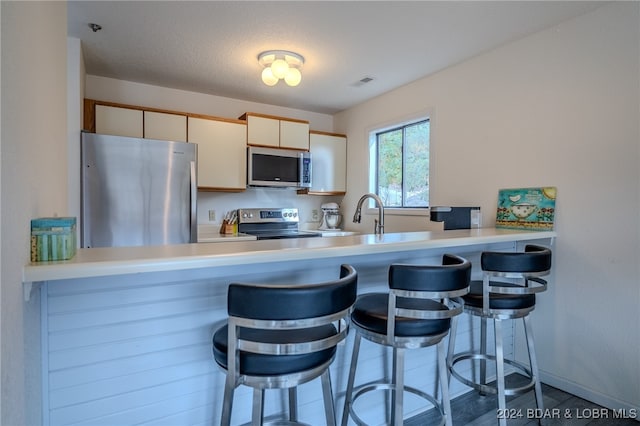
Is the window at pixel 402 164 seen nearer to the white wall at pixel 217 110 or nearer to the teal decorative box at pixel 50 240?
the white wall at pixel 217 110

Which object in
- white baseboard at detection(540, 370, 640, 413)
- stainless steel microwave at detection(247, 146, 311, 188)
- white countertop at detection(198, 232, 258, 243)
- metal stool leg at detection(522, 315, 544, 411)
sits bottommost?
white baseboard at detection(540, 370, 640, 413)

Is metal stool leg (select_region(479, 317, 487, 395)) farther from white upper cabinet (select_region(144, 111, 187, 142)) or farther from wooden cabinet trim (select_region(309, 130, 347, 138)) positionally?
white upper cabinet (select_region(144, 111, 187, 142))

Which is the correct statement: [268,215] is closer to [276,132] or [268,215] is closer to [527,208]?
[276,132]

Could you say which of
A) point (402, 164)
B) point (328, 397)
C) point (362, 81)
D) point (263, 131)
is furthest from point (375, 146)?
point (328, 397)

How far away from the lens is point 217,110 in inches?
145

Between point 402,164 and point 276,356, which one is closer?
point 276,356

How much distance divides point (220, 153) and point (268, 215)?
2.90 ft

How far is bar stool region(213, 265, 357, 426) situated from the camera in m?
0.96

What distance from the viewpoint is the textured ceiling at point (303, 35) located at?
6.71ft

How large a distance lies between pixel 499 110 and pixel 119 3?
268 centimetres

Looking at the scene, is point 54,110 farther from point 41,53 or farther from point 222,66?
point 222,66

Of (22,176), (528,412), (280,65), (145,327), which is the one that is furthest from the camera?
(280,65)

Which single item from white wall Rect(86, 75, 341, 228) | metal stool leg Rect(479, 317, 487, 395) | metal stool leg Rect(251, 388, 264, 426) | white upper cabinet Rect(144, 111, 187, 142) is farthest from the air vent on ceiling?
metal stool leg Rect(251, 388, 264, 426)

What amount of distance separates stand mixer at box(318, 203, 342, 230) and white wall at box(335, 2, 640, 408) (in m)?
1.79
